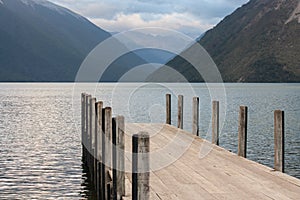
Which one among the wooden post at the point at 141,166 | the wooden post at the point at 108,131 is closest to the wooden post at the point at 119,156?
the wooden post at the point at 108,131

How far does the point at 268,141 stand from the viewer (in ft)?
106

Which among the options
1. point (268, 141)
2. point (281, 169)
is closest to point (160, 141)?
point (281, 169)

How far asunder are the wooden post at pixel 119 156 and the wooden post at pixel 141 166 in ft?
7.35

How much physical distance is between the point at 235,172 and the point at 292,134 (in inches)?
1019

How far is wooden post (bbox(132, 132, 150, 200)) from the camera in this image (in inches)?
283

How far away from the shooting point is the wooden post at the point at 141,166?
7.19m

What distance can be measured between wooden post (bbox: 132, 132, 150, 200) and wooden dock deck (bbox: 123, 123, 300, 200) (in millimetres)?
2033

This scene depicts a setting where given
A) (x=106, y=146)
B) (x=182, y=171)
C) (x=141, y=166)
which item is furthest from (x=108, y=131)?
(x=141, y=166)

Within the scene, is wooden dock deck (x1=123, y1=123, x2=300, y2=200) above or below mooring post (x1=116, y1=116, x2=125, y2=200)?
below

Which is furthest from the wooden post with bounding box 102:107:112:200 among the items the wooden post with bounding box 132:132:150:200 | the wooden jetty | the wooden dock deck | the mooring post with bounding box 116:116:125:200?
the wooden post with bounding box 132:132:150:200

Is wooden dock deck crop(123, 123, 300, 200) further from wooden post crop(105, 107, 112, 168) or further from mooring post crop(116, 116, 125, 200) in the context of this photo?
wooden post crop(105, 107, 112, 168)

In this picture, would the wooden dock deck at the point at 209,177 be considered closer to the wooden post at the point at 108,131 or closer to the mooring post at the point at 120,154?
the mooring post at the point at 120,154

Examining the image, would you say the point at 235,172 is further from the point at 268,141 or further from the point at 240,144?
the point at 268,141

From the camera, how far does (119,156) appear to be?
10.2 m
